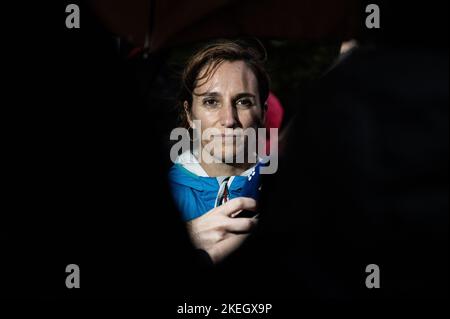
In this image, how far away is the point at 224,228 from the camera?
4.41 feet

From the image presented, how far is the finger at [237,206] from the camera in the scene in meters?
1.36

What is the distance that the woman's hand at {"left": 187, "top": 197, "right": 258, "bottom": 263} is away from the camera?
4.26 ft

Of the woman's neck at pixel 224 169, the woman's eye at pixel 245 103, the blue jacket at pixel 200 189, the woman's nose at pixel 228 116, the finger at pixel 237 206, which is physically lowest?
the finger at pixel 237 206

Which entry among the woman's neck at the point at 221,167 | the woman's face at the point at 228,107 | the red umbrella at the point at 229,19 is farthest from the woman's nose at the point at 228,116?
the red umbrella at the point at 229,19

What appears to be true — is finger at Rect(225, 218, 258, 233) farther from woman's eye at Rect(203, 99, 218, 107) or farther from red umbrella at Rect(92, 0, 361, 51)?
red umbrella at Rect(92, 0, 361, 51)

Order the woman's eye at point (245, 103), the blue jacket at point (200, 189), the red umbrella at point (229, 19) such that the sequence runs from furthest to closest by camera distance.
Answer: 1. the red umbrella at point (229, 19)
2. the woman's eye at point (245, 103)
3. the blue jacket at point (200, 189)

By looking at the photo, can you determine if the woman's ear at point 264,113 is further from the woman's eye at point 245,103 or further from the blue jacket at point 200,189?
the blue jacket at point 200,189

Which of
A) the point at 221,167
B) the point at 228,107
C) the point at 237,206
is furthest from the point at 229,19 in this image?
the point at 237,206

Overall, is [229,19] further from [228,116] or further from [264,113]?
[228,116]

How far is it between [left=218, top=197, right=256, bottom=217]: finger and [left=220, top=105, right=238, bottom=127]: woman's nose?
271mm

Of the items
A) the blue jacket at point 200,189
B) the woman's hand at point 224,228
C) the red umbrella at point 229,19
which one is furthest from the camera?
the red umbrella at point 229,19

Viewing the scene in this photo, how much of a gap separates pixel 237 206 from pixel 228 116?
31cm

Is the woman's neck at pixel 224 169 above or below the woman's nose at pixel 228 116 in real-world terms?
below

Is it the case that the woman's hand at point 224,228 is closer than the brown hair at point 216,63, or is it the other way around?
the woman's hand at point 224,228
